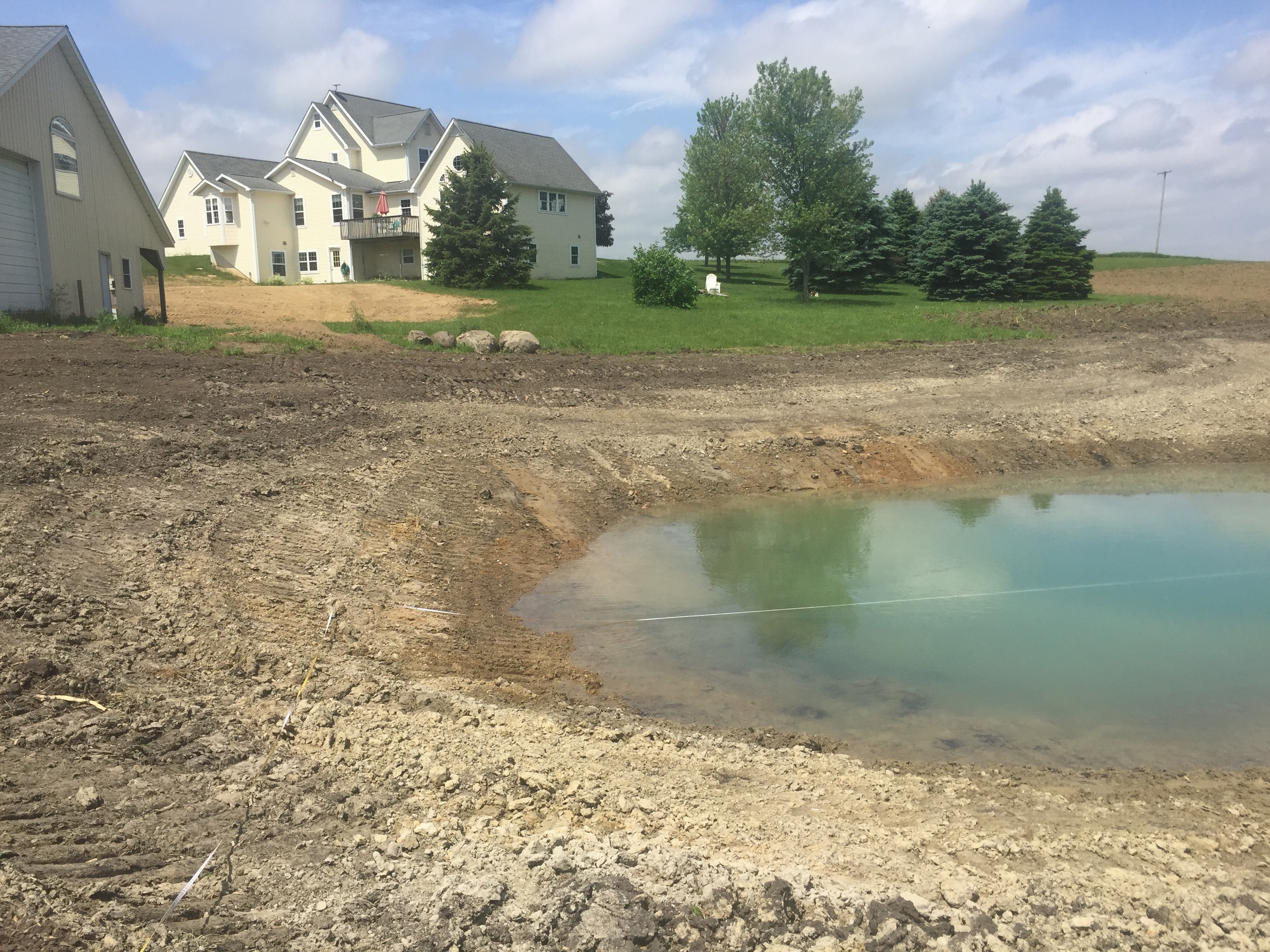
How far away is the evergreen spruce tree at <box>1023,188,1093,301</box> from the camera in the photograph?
4172 centimetres

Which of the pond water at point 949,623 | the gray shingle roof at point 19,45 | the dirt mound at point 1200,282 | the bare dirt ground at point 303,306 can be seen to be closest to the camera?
the pond water at point 949,623

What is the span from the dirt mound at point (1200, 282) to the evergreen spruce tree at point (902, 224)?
9.78 metres

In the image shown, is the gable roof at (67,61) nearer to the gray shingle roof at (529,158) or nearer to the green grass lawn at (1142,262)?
the gray shingle roof at (529,158)

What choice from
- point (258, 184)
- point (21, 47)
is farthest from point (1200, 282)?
point (21, 47)

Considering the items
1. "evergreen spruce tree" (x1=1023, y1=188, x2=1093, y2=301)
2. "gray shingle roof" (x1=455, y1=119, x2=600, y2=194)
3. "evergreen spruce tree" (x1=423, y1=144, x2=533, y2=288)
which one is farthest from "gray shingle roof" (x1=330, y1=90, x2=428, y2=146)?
"evergreen spruce tree" (x1=1023, y1=188, x2=1093, y2=301)

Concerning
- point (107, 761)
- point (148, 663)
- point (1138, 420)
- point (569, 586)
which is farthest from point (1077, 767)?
point (1138, 420)

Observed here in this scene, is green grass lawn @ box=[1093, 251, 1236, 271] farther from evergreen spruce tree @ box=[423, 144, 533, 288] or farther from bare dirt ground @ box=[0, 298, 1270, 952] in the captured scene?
bare dirt ground @ box=[0, 298, 1270, 952]

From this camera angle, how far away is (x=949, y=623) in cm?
877

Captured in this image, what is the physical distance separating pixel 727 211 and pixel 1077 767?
51.4 m

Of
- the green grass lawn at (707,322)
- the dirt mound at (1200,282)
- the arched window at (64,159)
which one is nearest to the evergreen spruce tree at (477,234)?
the green grass lawn at (707,322)

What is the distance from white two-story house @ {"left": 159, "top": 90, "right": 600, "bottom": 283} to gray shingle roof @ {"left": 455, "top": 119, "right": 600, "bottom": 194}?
0.09m

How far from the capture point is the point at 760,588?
32.4 ft

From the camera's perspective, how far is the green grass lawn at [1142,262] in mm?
59344

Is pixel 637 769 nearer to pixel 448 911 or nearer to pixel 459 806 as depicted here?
pixel 459 806
